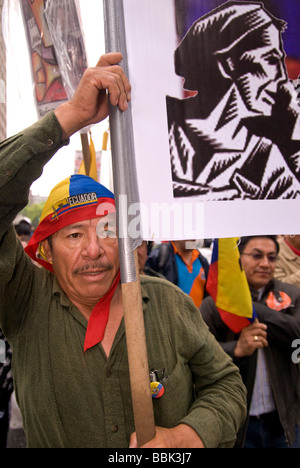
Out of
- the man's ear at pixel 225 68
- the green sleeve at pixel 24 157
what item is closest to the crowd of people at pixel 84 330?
the green sleeve at pixel 24 157

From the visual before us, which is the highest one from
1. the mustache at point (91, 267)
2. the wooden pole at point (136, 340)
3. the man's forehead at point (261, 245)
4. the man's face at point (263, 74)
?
the man's face at point (263, 74)

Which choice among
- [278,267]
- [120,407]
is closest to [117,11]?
[120,407]

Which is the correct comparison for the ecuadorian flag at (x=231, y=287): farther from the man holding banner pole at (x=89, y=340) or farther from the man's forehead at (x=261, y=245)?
the man holding banner pole at (x=89, y=340)

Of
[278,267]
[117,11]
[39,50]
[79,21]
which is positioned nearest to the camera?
[117,11]

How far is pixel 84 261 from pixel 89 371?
0.42 meters

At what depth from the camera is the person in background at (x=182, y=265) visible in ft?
11.7

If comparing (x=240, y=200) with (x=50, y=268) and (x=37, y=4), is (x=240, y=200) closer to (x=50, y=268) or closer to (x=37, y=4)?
(x=50, y=268)

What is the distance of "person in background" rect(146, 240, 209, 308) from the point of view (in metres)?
3.57

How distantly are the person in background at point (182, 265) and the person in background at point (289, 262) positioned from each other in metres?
0.65

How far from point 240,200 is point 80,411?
3.14 feet

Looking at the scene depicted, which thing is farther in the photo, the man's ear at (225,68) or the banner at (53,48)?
the banner at (53,48)

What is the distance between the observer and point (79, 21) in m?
1.73

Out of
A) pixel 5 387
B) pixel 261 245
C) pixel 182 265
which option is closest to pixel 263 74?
pixel 261 245

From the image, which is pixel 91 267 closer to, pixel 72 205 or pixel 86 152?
pixel 72 205
